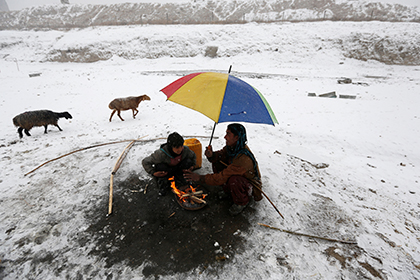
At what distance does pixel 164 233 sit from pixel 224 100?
225 cm

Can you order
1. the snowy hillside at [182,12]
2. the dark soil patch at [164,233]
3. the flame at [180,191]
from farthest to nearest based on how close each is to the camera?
the snowy hillside at [182,12], the flame at [180,191], the dark soil patch at [164,233]

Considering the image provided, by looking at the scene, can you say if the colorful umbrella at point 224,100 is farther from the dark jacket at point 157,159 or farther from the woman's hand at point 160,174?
the woman's hand at point 160,174

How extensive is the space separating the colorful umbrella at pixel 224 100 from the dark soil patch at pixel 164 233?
1.74 metres

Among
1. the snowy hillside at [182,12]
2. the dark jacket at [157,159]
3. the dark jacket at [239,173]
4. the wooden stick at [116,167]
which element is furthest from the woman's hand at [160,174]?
the snowy hillside at [182,12]

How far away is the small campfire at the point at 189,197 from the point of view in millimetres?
3228

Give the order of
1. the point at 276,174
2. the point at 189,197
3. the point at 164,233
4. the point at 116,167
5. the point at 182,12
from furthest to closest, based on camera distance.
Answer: the point at 182,12 < the point at 276,174 < the point at 116,167 < the point at 189,197 < the point at 164,233

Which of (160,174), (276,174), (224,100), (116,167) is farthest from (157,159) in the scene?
(276,174)

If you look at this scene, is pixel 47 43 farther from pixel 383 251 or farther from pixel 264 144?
pixel 383 251

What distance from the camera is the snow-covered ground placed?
98.7 inches

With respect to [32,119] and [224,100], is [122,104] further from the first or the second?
[224,100]

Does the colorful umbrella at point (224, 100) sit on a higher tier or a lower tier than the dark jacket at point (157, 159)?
higher

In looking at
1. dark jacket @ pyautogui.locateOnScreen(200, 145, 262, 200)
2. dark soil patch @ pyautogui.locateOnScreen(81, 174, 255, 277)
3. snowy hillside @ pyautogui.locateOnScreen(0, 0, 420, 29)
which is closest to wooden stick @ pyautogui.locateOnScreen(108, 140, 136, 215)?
dark soil patch @ pyautogui.locateOnScreen(81, 174, 255, 277)

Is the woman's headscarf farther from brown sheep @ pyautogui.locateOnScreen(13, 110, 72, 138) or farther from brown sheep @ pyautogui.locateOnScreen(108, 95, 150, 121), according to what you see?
brown sheep @ pyautogui.locateOnScreen(13, 110, 72, 138)

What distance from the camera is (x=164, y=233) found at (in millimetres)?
2828
